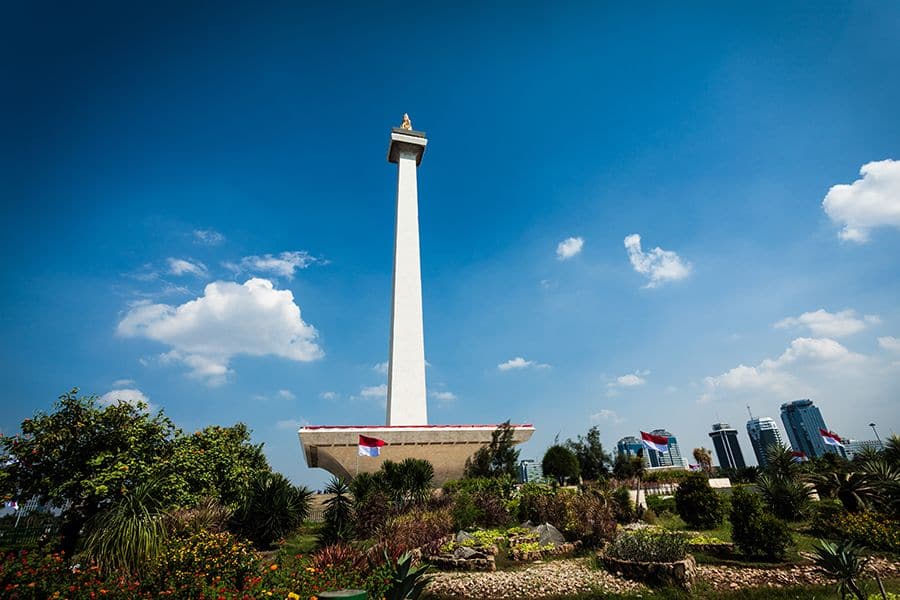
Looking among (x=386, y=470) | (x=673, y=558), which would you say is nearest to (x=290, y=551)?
(x=386, y=470)

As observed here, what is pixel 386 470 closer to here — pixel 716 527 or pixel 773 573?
pixel 716 527

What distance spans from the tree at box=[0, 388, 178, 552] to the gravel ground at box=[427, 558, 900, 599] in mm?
12144

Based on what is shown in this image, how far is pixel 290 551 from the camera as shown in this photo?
534 inches

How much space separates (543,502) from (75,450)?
16.2 meters

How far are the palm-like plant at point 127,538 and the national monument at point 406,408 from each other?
1351 cm

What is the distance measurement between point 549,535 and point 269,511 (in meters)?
8.71

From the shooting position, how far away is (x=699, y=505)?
14.7 meters

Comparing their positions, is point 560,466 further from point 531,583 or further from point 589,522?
point 531,583

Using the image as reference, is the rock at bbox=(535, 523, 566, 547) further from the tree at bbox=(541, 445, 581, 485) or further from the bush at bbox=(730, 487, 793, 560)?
the tree at bbox=(541, 445, 581, 485)

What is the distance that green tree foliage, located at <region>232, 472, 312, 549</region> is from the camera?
13.7 metres

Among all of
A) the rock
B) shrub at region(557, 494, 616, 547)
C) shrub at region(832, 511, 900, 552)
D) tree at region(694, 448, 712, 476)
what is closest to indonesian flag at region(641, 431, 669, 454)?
shrub at region(557, 494, 616, 547)

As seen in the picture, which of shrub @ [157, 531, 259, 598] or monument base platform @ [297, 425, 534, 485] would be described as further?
monument base platform @ [297, 425, 534, 485]

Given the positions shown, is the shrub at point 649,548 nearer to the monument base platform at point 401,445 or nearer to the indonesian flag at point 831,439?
the monument base platform at point 401,445

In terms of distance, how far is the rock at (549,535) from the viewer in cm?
1213
